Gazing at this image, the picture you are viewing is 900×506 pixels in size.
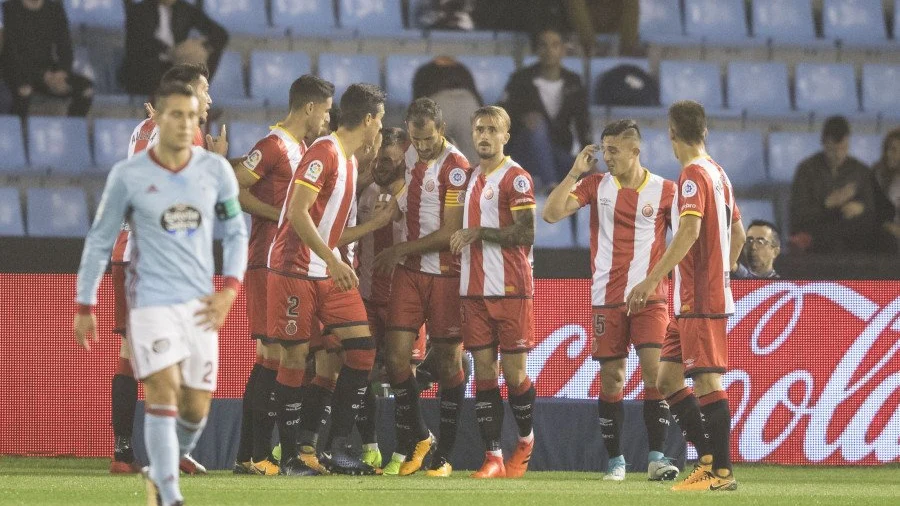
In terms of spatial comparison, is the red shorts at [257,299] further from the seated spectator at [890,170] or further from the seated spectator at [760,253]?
the seated spectator at [890,170]

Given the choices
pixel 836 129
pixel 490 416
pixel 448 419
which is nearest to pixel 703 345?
pixel 490 416

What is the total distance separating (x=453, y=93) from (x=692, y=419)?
4.88 m

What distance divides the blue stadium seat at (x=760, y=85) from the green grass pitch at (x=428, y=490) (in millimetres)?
5630

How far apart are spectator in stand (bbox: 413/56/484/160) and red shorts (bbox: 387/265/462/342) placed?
341 cm

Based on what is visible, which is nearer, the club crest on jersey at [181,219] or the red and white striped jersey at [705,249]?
the club crest on jersey at [181,219]

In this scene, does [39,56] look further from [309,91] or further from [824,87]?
[824,87]

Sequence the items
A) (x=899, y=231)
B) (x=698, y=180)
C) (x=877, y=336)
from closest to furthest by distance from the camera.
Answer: (x=698, y=180), (x=877, y=336), (x=899, y=231)

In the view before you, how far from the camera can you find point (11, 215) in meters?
12.0

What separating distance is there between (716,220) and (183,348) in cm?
317

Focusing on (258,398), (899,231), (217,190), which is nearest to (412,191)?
(258,398)

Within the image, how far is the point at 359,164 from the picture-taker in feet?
30.6

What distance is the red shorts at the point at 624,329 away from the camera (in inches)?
345

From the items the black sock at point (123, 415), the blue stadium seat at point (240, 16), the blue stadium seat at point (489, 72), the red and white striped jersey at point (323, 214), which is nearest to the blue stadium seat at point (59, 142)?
the blue stadium seat at point (240, 16)

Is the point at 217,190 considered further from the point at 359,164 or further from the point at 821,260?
the point at 821,260
